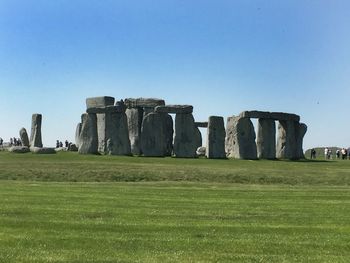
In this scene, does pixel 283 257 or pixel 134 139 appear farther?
pixel 134 139

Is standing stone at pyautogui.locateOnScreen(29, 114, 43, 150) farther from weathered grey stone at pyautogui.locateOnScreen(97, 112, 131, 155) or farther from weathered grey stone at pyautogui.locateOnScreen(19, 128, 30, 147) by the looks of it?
weathered grey stone at pyautogui.locateOnScreen(97, 112, 131, 155)

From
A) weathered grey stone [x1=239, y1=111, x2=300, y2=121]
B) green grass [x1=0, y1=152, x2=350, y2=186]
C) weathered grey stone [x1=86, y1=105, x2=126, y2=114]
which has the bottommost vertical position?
green grass [x1=0, y1=152, x2=350, y2=186]

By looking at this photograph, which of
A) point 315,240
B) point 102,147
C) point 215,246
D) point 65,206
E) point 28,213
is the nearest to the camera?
point 215,246

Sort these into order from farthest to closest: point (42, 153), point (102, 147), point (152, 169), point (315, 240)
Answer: point (102, 147)
point (42, 153)
point (152, 169)
point (315, 240)

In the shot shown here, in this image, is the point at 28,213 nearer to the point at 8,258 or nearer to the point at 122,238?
the point at 122,238

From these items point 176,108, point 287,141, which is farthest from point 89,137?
point 287,141

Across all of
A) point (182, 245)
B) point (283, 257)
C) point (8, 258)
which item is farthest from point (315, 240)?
point (8, 258)

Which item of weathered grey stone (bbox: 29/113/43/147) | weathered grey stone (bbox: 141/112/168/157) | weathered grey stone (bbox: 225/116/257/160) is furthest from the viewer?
weathered grey stone (bbox: 29/113/43/147)

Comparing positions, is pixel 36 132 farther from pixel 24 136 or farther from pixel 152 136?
pixel 152 136

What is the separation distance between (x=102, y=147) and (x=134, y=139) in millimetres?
2977

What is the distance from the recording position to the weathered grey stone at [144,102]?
4988 cm

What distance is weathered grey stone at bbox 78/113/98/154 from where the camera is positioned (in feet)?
151

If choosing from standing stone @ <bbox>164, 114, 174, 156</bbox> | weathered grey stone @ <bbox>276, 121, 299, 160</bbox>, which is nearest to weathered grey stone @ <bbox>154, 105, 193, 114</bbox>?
standing stone @ <bbox>164, 114, 174, 156</bbox>

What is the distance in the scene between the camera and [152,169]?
30.7 metres
